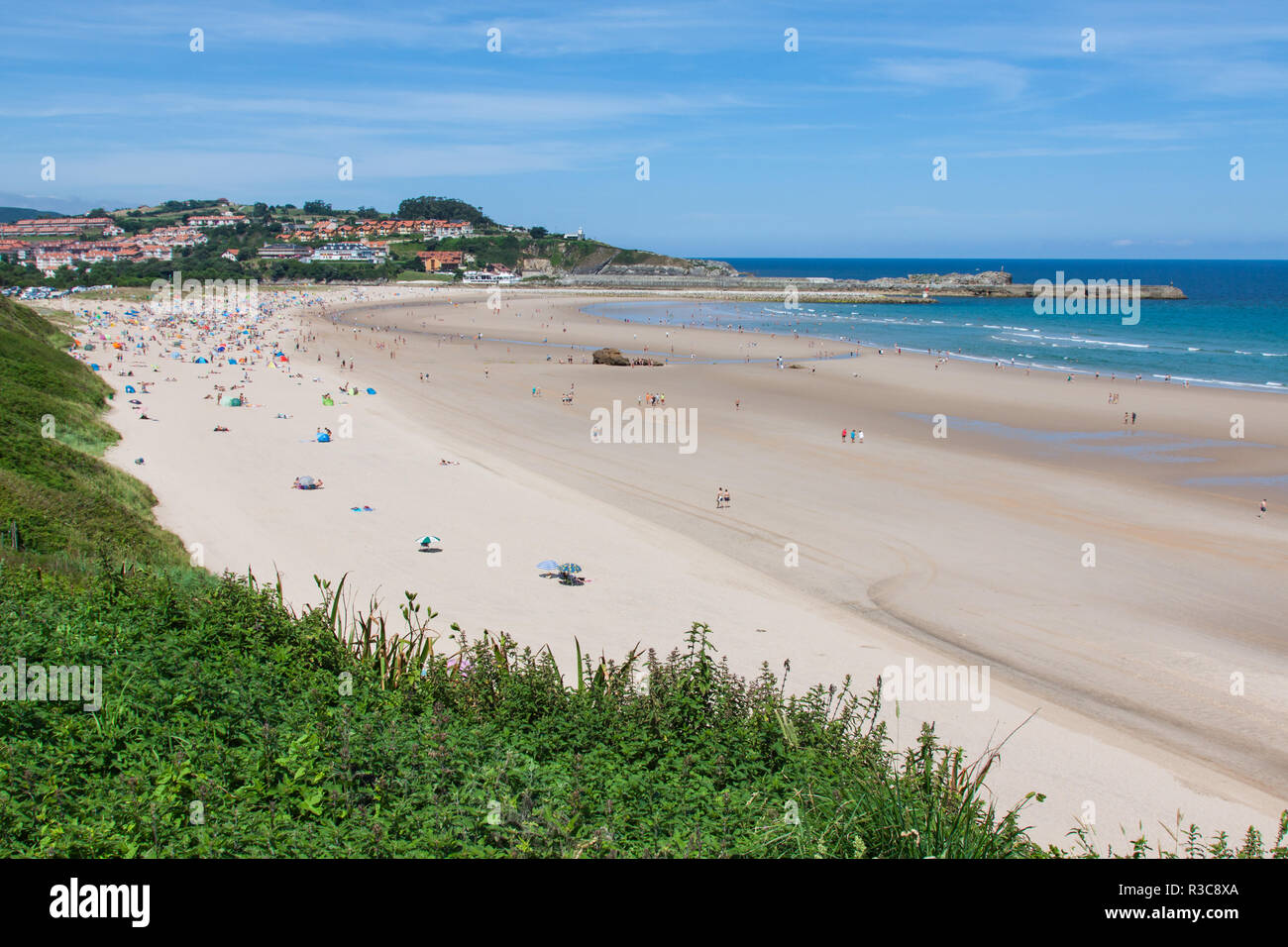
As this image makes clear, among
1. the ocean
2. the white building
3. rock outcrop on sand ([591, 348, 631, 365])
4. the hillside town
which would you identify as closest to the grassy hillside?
rock outcrop on sand ([591, 348, 631, 365])

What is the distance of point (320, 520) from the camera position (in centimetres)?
1912

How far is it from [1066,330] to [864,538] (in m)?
66.2

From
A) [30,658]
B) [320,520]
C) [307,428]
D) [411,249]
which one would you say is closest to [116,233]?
[411,249]

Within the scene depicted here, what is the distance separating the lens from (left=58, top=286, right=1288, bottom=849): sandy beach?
11.6m

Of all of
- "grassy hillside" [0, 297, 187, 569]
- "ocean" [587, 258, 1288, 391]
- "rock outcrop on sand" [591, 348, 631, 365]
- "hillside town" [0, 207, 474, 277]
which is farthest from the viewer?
"hillside town" [0, 207, 474, 277]

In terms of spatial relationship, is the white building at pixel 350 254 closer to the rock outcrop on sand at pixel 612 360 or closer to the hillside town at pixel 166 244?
the hillside town at pixel 166 244

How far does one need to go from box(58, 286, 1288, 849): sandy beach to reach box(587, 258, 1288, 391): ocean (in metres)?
11.8

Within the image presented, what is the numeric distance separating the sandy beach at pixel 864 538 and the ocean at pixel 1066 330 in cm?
1176

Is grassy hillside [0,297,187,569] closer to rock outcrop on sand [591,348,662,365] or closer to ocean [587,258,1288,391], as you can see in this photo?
rock outcrop on sand [591,348,662,365]

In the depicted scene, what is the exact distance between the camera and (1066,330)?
76875 millimetres

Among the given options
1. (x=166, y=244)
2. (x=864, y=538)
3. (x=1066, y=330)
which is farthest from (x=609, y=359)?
(x=166, y=244)

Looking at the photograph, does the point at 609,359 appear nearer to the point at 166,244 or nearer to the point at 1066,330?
the point at 1066,330
